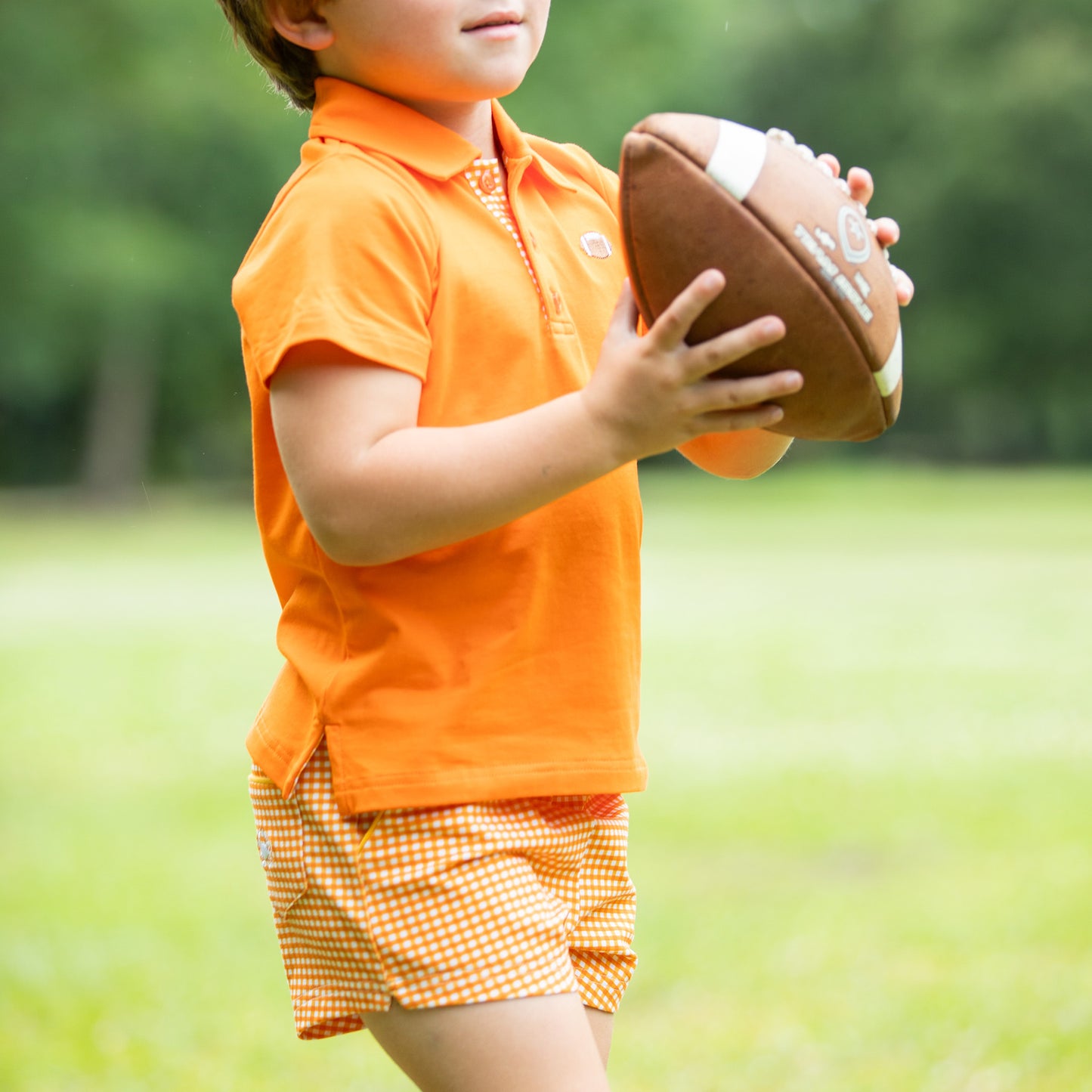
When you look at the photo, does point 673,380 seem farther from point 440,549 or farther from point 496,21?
point 496,21

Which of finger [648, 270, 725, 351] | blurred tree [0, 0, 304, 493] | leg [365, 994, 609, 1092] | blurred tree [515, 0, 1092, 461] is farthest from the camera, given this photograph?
blurred tree [515, 0, 1092, 461]

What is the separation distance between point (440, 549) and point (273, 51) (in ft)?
2.05

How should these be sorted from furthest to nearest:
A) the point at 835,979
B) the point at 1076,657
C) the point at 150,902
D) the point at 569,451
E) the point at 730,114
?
the point at 730,114, the point at 1076,657, the point at 150,902, the point at 835,979, the point at 569,451

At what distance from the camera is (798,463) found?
29.9m

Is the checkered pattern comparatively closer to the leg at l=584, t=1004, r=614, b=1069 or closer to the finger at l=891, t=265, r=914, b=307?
the finger at l=891, t=265, r=914, b=307

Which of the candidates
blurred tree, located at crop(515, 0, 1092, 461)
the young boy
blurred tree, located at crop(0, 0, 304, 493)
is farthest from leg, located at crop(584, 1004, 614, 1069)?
blurred tree, located at crop(515, 0, 1092, 461)

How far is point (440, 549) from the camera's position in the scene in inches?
63.9

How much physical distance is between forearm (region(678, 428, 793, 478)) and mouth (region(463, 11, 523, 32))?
1.55 ft

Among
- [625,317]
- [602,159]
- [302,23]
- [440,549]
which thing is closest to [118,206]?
[602,159]

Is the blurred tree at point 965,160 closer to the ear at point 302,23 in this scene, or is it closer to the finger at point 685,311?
the ear at point 302,23

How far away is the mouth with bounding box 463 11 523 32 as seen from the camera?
1.65 meters

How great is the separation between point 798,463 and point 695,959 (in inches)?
1017

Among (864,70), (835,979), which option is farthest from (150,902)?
(864,70)

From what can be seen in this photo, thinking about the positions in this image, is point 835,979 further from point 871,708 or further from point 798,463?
point 798,463
